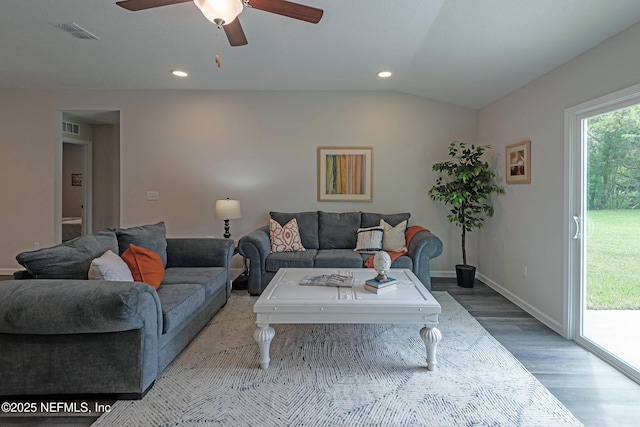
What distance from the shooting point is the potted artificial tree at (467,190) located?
423 cm

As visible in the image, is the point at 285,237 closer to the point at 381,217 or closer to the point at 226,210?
the point at 226,210

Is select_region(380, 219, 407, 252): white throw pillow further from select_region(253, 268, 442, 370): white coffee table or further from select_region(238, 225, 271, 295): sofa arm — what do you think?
select_region(253, 268, 442, 370): white coffee table

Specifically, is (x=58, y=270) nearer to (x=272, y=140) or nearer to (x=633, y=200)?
(x=272, y=140)

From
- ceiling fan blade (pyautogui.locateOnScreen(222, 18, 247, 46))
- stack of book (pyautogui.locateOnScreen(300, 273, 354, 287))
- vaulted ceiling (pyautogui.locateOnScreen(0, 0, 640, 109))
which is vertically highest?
vaulted ceiling (pyautogui.locateOnScreen(0, 0, 640, 109))

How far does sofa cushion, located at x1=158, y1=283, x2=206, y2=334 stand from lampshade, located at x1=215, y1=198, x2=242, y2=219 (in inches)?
67.7

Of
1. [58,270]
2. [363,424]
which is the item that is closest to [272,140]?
[58,270]

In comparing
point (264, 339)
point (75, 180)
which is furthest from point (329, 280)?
point (75, 180)

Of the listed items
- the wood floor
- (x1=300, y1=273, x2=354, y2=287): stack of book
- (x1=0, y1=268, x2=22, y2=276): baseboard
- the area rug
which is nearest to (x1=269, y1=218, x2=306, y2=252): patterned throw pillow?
(x1=300, y1=273, x2=354, y2=287): stack of book

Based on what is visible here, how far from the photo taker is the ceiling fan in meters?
1.77

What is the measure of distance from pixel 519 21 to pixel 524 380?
2522mm

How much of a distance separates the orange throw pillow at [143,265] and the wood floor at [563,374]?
977mm

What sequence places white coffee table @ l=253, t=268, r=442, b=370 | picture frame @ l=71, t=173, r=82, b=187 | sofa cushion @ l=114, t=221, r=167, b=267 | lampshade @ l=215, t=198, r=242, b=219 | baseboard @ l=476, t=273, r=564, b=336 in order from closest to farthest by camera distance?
1. white coffee table @ l=253, t=268, r=442, b=370
2. sofa cushion @ l=114, t=221, r=167, b=267
3. baseboard @ l=476, t=273, r=564, b=336
4. lampshade @ l=215, t=198, r=242, b=219
5. picture frame @ l=71, t=173, r=82, b=187

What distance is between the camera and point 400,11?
2625mm

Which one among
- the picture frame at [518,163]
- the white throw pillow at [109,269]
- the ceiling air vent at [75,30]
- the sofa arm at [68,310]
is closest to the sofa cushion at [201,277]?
the white throw pillow at [109,269]
